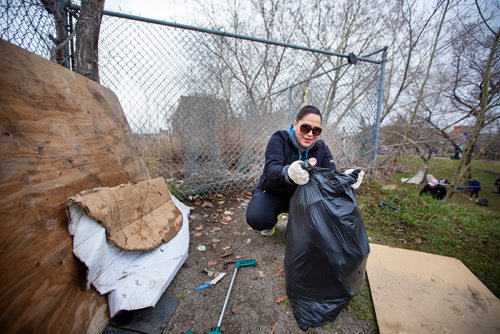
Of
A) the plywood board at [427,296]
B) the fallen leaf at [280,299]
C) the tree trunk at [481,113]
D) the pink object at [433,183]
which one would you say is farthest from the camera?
the pink object at [433,183]

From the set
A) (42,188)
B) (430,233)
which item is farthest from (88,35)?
(430,233)

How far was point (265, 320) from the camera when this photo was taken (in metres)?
1.22

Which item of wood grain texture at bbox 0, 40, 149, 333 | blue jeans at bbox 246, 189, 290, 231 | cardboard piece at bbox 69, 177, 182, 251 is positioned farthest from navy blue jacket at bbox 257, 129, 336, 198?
wood grain texture at bbox 0, 40, 149, 333

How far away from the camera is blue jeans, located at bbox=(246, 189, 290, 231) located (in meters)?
1.88

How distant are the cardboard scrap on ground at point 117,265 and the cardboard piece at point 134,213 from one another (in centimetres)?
1

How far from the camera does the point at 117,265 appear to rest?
1.17 meters

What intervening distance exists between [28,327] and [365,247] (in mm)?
1628

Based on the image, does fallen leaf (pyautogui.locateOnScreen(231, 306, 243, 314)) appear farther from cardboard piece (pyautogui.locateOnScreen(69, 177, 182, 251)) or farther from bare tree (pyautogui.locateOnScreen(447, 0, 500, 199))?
bare tree (pyautogui.locateOnScreen(447, 0, 500, 199))

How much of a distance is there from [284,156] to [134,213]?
4.25ft

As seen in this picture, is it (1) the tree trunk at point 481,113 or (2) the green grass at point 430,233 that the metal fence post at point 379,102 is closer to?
(2) the green grass at point 430,233

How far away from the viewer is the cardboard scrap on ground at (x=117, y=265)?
1.03 meters

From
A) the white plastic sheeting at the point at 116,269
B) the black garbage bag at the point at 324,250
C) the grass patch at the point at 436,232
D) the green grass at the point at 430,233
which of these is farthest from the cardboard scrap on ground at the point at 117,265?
the grass patch at the point at 436,232

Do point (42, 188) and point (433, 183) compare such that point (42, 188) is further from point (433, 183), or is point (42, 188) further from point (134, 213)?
point (433, 183)

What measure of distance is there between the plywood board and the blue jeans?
0.88 meters
